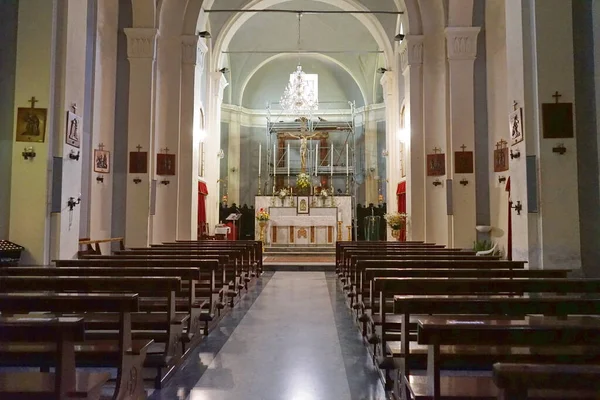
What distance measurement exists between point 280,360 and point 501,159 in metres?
7.07

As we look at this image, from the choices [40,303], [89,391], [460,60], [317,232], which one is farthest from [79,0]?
[317,232]

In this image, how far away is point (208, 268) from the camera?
15.5 feet

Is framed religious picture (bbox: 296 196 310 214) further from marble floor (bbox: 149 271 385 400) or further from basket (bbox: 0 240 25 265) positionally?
basket (bbox: 0 240 25 265)

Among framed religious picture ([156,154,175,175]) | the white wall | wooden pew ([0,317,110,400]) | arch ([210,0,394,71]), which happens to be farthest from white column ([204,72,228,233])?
wooden pew ([0,317,110,400])

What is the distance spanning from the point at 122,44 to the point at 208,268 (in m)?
7.86

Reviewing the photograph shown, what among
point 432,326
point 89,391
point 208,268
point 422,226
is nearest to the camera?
point 432,326

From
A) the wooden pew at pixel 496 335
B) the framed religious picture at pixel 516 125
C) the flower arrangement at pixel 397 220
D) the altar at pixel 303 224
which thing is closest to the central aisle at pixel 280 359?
the wooden pew at pixel 496 335

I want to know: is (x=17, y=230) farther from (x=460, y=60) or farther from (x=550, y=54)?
(x=460, y=60)

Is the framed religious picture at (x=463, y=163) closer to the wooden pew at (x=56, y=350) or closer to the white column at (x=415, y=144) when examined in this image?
the white column at (x=415, y=144)

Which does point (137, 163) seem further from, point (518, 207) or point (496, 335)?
point (496, 335)

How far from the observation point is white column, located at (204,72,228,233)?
598 inches

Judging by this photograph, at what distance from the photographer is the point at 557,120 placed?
573cm

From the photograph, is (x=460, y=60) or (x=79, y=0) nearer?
(x=79, y=0)

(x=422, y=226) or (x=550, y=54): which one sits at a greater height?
Answer: (x=550, y=54)
